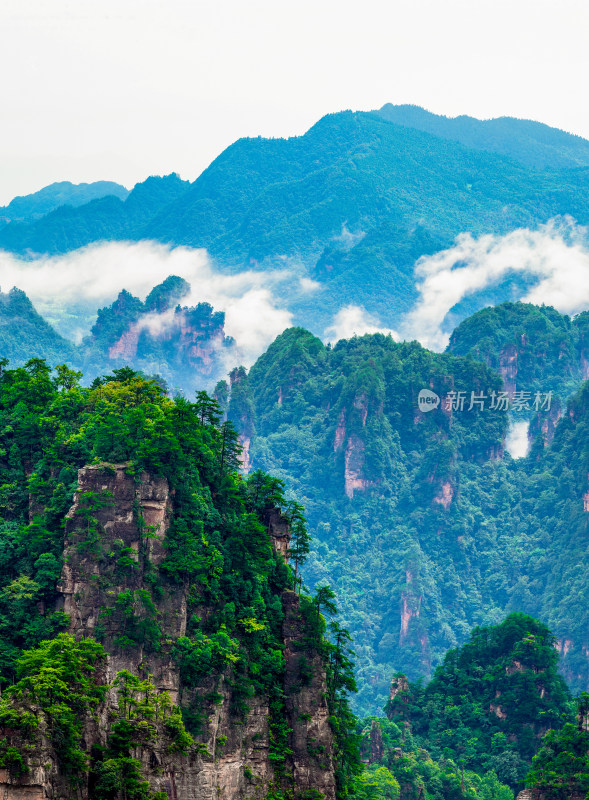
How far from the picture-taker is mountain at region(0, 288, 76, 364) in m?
170

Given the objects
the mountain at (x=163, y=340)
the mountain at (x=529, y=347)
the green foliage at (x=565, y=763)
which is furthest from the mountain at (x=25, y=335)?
the green foliage at (x=565, y=763)

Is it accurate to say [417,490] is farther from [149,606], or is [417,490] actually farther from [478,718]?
[149,606]

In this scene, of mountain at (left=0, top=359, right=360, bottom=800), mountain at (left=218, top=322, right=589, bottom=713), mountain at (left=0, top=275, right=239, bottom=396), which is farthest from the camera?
mountain at (left=0, top=275, right=239, bottom=396)

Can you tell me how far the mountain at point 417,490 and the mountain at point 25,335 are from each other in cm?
3617

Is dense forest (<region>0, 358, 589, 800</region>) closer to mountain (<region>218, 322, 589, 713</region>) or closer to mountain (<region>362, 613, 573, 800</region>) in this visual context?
mountain (<region>362, 613, 573, 800</region>)

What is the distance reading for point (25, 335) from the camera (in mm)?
173500

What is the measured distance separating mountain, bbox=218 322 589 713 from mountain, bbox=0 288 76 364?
36.2 meters

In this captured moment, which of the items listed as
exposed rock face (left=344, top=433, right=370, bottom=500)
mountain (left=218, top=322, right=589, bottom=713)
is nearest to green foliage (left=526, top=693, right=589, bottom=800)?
mountain (left=218, top=322, right=589, bottom=713)

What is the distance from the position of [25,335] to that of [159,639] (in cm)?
12258

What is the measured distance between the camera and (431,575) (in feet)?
430

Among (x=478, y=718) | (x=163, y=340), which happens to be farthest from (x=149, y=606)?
(x=163, y=340)

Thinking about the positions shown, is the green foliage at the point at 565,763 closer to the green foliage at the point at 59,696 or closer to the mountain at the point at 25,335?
the green foliage at the point at 59,696

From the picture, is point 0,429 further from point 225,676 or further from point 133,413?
point 225,676

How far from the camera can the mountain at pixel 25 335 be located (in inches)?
6683
